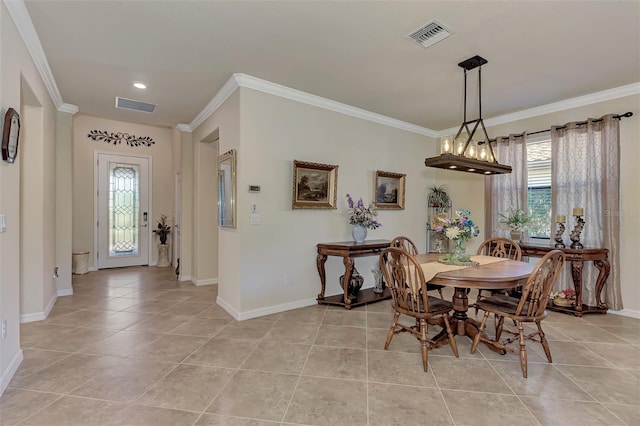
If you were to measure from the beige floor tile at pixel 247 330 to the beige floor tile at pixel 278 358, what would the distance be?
0.22 meters

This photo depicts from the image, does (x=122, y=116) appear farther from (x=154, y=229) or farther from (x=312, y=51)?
(x=312, y=51)

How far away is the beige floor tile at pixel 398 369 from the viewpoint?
7.36 feet

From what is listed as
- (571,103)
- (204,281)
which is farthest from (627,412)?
(204,281)

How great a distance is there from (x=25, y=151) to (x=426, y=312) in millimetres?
4366

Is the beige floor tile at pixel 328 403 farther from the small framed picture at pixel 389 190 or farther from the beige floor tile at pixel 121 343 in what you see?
the small framed picture at pixel 389 190

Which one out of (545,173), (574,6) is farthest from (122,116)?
(545,173)

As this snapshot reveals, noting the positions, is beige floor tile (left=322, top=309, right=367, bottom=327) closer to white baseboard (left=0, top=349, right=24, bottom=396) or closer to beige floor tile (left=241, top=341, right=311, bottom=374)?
beige floor tile (left=241, top=341, right=311, bottom=374)

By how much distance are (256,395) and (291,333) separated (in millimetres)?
1044

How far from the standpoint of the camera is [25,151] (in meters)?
3.35

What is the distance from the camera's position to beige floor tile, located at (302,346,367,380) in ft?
A: 7.64

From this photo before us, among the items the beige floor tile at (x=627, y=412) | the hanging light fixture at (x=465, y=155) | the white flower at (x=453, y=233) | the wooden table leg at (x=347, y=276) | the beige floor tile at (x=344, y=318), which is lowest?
the beige floor tile at (x=627, y=412)

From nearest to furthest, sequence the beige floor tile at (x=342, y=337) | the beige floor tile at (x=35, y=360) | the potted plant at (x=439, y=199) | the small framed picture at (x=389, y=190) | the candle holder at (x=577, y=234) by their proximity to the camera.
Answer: the beige floor tile at (x=35, y=360) < the beige floor tile at (x=342, y=337) < the candle holder at (x=577, y=234) < the small framed picture at (x=389, y=190) < the potted plant at (x=439, y=199)

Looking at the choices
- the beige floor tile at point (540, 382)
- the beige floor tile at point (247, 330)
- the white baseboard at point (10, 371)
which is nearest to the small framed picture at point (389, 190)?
the beige floor tile at point (247, 330)

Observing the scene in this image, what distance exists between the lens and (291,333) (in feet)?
10.2
